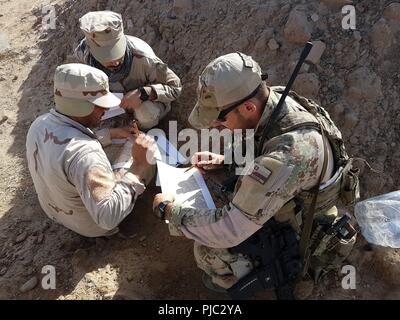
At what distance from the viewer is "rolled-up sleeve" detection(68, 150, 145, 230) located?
2.97 metres

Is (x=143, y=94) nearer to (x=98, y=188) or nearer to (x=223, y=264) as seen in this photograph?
(x=98, y=188)

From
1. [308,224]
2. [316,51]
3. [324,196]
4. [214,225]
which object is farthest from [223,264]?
[316,51]

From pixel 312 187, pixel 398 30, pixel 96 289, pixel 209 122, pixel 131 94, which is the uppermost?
pixel 398 30

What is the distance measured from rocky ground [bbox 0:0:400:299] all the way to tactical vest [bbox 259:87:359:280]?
275 millimetres

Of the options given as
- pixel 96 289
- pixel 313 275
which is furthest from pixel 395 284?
pixel 96 289

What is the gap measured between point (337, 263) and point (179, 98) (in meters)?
2.15

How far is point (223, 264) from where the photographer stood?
3.15m

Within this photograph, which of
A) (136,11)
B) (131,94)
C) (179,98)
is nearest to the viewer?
(131,94)

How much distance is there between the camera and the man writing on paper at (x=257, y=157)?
103 inches

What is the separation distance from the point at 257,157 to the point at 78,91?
121 cm

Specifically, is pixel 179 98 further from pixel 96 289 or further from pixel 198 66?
pixel 96 289

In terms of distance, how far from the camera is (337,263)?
132 inches

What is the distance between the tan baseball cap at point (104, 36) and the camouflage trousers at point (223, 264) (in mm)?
1725

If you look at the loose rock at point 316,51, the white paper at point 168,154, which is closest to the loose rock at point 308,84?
the loose rock at point 316,51
